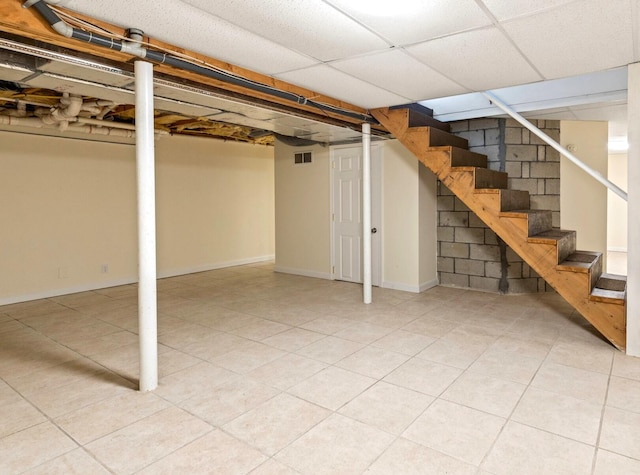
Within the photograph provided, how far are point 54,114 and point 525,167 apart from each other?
5522 millimetres

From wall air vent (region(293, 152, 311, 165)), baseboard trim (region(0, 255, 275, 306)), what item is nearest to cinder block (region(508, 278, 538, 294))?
wall air vent (region(293, 152, 311, 165))

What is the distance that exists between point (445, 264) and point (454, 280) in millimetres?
252

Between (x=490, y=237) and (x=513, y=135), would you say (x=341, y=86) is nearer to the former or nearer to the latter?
(x=513, y=135)

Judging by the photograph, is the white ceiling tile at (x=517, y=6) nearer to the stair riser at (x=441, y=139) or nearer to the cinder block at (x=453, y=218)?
the stair riser at (x=441, y=139)

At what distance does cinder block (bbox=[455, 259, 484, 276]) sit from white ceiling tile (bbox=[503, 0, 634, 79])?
109 inches

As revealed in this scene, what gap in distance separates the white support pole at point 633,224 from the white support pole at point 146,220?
3521mm

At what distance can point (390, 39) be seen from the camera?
259 centimetres

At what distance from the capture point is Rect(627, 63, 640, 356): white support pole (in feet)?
10.4

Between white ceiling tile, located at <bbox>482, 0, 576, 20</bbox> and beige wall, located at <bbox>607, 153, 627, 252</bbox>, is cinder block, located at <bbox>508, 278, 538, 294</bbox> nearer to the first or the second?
white ceiling tile, located at <bbox>482, 0, 576, 20</bbox>

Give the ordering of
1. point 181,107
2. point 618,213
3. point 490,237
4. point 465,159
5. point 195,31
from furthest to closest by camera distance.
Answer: point 618,213, point 490,237, point 465,159, point 181,107, point 195,31

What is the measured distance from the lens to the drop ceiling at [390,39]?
7.12ft

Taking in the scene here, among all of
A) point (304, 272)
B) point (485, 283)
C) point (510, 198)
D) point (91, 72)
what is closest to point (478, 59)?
point (510, 198)

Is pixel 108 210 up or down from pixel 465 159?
down

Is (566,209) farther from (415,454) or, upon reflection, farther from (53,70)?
(53,70)
